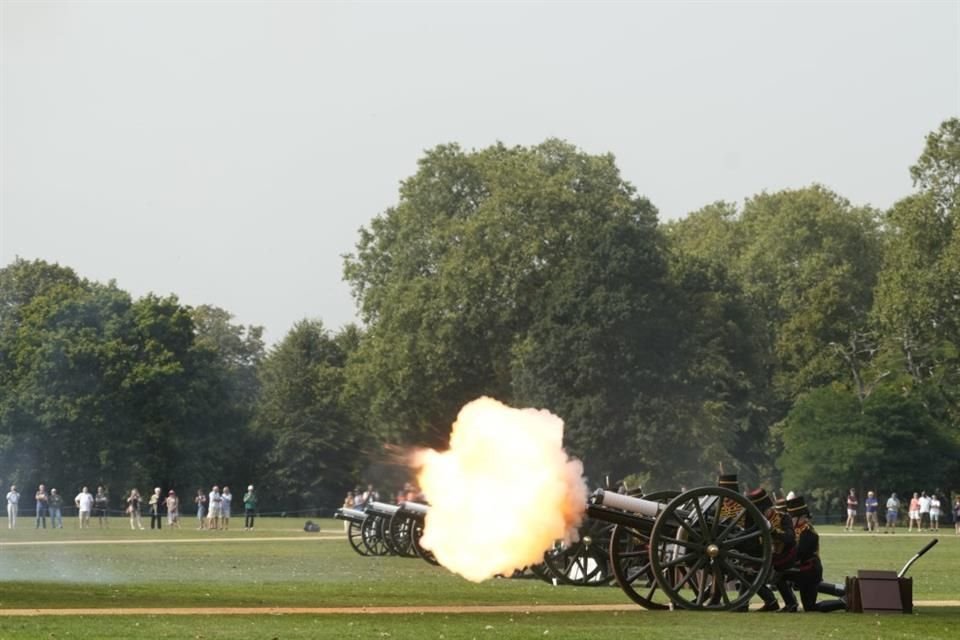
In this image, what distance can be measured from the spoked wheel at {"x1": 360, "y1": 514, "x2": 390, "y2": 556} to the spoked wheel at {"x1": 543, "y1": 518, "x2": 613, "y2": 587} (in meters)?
14.0

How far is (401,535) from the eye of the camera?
147 feet

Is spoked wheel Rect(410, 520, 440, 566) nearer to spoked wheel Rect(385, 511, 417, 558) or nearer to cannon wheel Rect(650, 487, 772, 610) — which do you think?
spoked wheel Rect(385, 511, 417, 558)

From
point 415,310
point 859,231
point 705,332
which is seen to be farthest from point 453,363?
point 859,231

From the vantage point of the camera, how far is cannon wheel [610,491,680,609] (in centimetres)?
2480

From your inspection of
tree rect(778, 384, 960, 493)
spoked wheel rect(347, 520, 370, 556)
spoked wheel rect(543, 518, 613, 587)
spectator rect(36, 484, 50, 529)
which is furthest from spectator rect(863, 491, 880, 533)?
spoked wheel rect(543, 518, 613, 587)

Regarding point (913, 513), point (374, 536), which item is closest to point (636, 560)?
point (374, 536)

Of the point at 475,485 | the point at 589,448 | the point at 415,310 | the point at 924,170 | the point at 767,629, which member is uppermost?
the point at 924,170

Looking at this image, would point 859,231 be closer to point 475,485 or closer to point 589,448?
point 589,448

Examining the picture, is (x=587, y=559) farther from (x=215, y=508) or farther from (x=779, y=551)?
(x=215, y=508)

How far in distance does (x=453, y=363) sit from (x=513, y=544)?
66.6m

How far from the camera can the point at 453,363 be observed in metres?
92.9

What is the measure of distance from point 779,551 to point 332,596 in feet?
23.9

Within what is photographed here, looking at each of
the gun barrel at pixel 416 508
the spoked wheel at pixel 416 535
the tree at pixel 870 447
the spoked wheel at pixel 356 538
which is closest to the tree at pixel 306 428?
the tree at pixel 870 447

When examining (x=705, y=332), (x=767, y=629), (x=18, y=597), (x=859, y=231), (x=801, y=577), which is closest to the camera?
(x=767, y=629)
